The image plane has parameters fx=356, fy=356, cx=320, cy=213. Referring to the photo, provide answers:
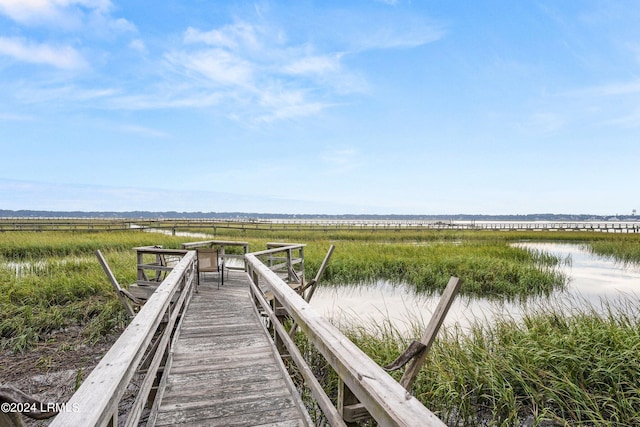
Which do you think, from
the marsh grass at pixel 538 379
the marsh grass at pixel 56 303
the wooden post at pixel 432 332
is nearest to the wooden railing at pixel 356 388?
the wooden post at pixel 432 332

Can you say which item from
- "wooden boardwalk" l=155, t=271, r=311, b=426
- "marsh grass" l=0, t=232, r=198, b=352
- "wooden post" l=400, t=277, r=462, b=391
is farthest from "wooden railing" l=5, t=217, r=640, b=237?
"wooden post" l=400, t=277, r=462, b=391

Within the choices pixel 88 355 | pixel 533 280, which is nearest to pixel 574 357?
pixel 88 355

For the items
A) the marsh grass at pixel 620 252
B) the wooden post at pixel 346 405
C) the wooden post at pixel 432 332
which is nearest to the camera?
the wooden post at pixel 346 405

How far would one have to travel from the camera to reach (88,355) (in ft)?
23.0

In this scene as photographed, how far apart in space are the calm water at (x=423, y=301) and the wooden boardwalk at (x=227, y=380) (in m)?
3.48

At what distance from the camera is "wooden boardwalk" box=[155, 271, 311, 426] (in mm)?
2934

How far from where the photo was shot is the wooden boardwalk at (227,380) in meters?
2.93

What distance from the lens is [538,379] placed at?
176 inches

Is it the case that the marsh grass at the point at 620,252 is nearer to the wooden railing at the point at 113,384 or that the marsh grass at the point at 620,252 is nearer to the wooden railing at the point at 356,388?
the wooden railing at the point at 356,388

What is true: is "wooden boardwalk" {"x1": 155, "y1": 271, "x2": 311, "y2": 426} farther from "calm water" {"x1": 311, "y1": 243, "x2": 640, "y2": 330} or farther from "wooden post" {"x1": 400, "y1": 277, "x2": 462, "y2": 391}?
"calm water" {"x1": 311, "y1": 243, "x2": 640, "y2": 330}

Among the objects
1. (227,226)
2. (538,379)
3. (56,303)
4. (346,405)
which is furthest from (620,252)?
(227,226)

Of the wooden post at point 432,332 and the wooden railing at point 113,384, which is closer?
the wooden railing at point 113,384

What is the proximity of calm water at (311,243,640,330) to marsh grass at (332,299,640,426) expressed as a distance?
2.71 metres

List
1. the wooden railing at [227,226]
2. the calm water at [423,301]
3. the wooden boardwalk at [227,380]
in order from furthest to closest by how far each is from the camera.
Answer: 1. the wooden railing at [227,226]
2. the calm water at [423,301]
3. the wooden boardwalk at [227,380]
